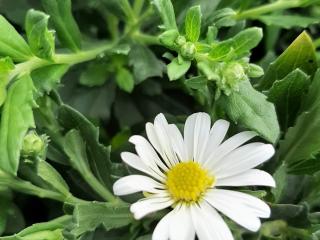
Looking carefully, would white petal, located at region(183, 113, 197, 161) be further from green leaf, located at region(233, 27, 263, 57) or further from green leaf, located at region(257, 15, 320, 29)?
green leaf, located at region(257, 15, 320, 29)

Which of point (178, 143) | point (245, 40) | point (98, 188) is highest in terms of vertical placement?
point (245, 40)

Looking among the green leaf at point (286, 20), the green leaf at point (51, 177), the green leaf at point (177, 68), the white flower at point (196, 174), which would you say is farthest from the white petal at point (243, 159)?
the green leaf at point (286, 20)

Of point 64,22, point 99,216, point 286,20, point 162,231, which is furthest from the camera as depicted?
point 286,20

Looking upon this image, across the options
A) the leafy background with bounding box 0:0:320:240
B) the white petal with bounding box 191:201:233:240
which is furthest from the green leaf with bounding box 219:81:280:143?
the white petal with bounding box 191:201:233:240

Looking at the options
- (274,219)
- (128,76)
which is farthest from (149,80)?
(274,219)

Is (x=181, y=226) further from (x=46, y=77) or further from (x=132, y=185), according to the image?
(x=46, y=77)

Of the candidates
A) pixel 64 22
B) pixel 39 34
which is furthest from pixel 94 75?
pixel 39 34
